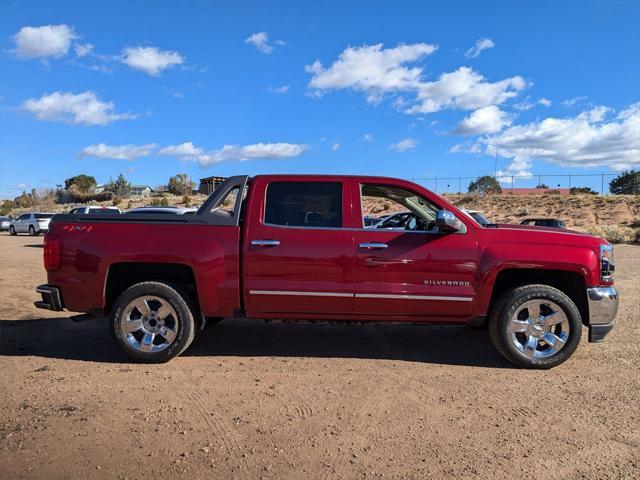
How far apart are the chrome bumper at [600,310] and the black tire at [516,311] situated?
0.19 m

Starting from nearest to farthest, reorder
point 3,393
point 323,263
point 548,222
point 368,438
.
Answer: point 368,438 → point 3,393 → point 323,263 → point 548,222

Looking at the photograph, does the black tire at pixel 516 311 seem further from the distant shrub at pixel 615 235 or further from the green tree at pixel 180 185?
the green tree at pixel 180 185

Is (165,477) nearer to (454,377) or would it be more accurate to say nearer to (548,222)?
(454,377)

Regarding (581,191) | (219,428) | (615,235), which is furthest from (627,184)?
(219,428)

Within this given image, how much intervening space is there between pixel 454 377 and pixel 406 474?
6.28 feet

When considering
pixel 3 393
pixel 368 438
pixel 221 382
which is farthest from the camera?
pixel 221 382

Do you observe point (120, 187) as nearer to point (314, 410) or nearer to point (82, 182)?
point (82, 182)

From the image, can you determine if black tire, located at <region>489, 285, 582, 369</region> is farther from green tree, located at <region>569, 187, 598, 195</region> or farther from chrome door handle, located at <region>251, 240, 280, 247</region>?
green tree, located at <region>569, 187, 598, 195</region>

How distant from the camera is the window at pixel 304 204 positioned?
5.29 m

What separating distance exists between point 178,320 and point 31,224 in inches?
1298

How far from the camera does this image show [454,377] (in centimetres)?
491

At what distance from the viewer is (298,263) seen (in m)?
5.13

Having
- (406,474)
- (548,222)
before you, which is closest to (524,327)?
(406,474)

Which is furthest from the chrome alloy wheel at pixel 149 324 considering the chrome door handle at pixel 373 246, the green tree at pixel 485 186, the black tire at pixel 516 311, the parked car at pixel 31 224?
the green tree at pixel 485 186
